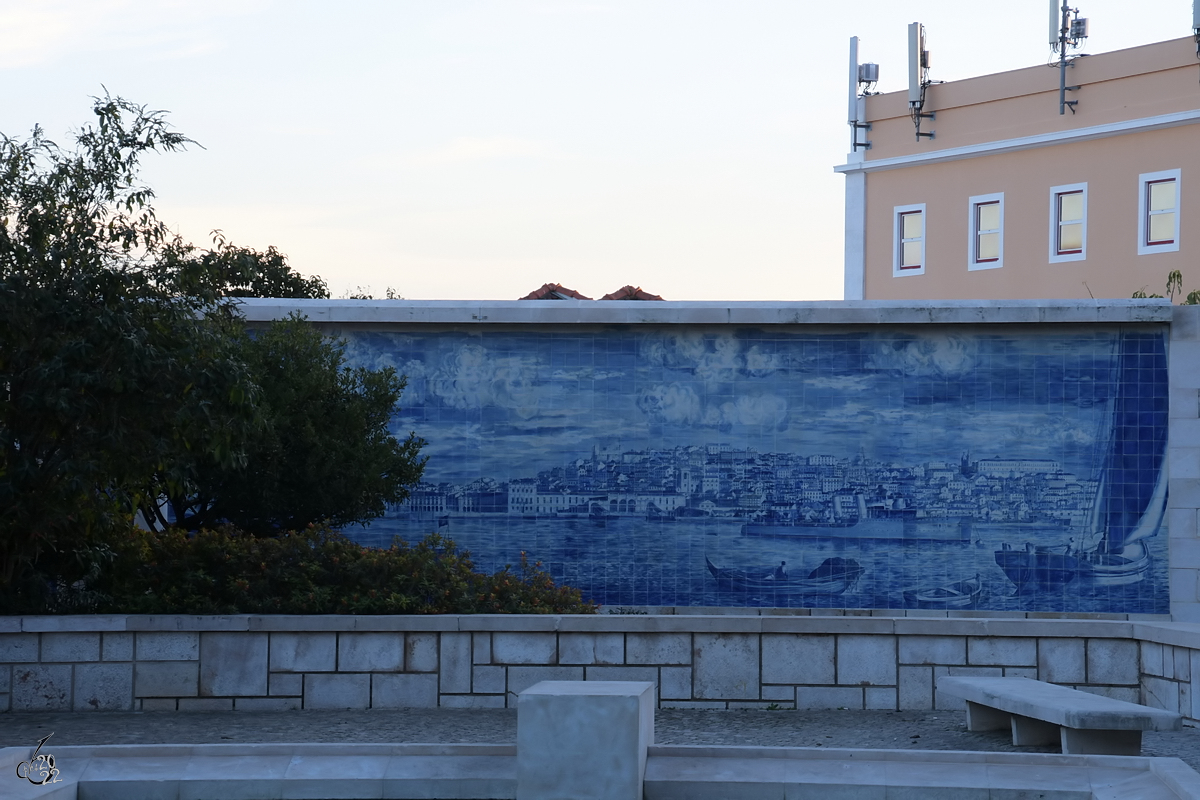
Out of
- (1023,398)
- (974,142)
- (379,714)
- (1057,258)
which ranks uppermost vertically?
(974,142)

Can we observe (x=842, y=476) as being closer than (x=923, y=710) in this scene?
No

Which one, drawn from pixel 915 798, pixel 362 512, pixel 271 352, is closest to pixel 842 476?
pixel 362 512

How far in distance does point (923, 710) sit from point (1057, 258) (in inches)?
1052

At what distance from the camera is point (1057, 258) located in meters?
35.9

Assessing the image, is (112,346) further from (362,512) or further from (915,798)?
(915,798)

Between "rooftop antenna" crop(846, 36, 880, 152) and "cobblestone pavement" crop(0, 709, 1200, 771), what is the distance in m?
31.4

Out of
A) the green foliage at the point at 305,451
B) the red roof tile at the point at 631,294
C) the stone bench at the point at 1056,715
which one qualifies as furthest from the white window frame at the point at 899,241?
the stone bench at the point at 1056,715

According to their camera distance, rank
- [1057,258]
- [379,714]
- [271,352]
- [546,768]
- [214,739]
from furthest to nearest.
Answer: [1057,258] → [271,352] → [379,714] → [214,739] → [546,768]

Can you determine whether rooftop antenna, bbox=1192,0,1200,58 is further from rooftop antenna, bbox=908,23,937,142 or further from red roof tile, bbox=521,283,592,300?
red roof tile, bbox=521,283,592,300

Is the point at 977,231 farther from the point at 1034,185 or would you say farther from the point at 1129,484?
the point at 1129,484

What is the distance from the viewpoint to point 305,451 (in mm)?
13828

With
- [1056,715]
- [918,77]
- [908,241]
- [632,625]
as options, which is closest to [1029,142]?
[918,77]

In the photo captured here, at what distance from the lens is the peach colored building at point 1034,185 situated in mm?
33562

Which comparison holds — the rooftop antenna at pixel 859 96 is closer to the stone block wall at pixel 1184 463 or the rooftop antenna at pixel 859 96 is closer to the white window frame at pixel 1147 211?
the white window frame at pixel 1147 211
